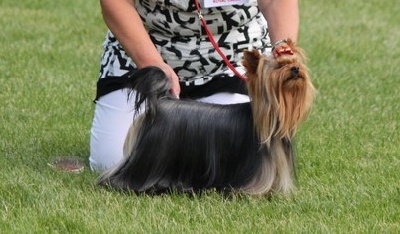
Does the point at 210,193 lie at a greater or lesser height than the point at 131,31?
lesser

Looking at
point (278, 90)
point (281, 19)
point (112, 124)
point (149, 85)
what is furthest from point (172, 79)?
point (112, 124)

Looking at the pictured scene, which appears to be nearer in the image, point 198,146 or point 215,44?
point 198,146

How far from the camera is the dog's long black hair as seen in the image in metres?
4.38

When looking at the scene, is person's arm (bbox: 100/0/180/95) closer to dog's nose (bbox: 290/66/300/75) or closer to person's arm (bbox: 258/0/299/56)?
person's arm (bbox: 258/0/299/56)

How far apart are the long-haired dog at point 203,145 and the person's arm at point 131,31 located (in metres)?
0.27

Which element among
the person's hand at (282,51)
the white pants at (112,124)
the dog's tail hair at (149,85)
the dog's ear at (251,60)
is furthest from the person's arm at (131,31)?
the person's hand at (282,51)

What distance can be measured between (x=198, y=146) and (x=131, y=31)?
657 mm

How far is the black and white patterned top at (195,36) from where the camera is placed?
500 centimetres

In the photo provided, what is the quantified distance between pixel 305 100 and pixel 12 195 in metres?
1.30

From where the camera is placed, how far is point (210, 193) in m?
4.48

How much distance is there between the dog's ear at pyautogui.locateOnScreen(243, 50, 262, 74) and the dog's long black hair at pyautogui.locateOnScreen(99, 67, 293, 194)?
0.76 ft

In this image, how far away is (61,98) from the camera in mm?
6730

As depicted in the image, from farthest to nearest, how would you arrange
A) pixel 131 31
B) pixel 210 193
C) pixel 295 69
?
pixel 131 31 < pixel 210 193 < pixel 295 69

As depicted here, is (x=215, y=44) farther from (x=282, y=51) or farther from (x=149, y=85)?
(x=282, y=51)
